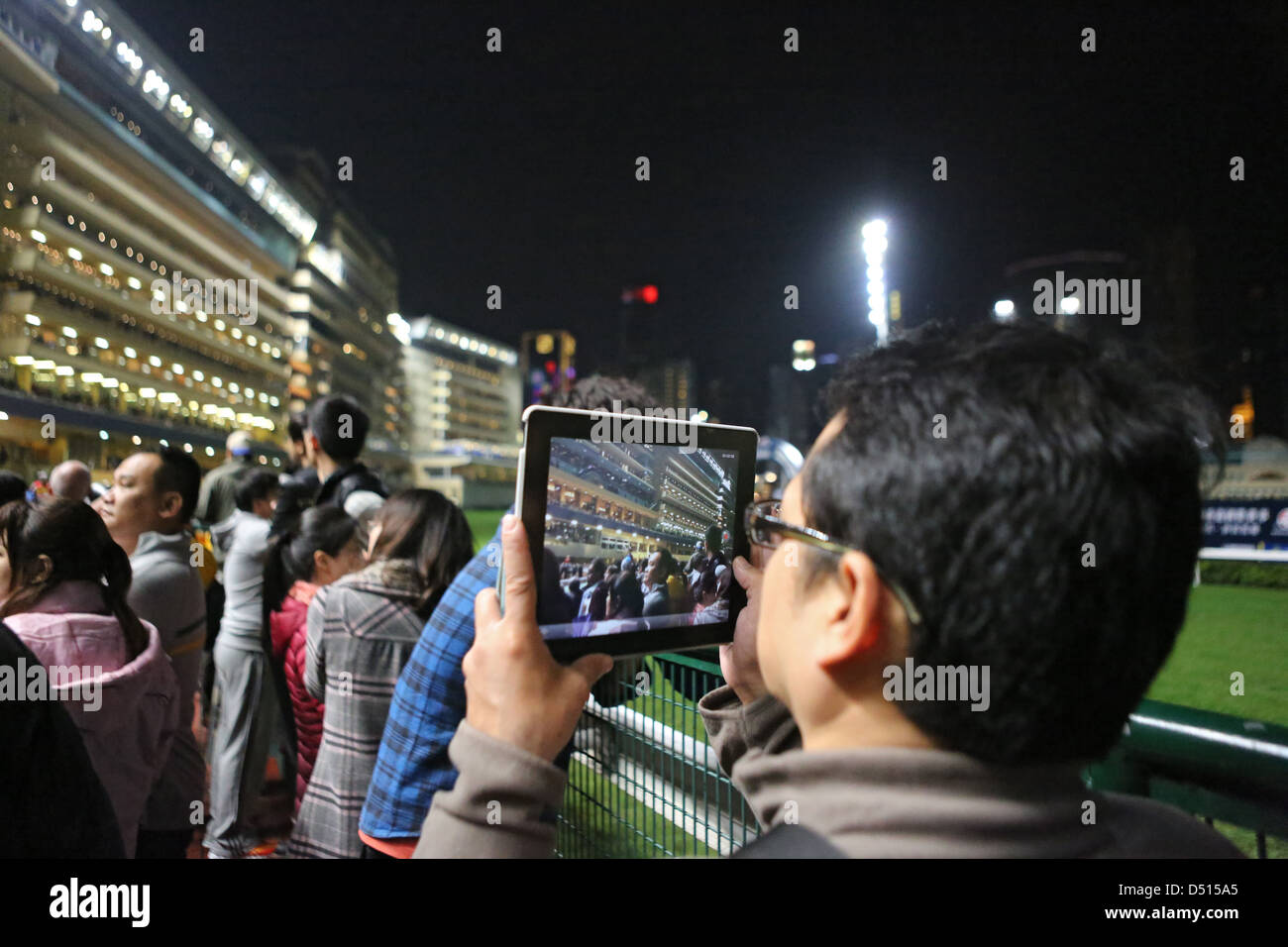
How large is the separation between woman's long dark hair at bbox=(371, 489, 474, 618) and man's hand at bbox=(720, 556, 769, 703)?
1648 mm

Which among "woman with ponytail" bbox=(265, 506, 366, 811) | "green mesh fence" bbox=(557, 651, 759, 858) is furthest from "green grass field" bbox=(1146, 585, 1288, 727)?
"woman with ponytail" bbox=(265, 506, 366, 811)

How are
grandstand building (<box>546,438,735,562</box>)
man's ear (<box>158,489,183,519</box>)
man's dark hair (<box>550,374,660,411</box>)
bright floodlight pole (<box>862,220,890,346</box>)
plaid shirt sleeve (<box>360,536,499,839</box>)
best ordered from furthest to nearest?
bright floodlight pole (<box>862,220,890,346</box>) < man's ear (<box>158,489,183,519</box>) < man's dark hair (<box>550,374,660,411</box>) < plaid shirt sleeve (<box>360,536,499,839</box>) < grandstand building (<box>546,438,735,562</box>)

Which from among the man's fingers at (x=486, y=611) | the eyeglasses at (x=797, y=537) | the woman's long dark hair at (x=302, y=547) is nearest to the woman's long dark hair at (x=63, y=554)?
the woman's long dark hair at (x=302, y=547)

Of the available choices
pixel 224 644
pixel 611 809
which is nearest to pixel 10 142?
pixel 224 644

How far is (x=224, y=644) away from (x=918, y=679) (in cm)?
442

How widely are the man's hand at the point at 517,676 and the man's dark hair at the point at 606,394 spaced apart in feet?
3.84

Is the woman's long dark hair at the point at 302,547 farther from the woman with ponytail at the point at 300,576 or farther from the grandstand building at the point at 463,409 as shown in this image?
the grandstand building at the point at 463,409

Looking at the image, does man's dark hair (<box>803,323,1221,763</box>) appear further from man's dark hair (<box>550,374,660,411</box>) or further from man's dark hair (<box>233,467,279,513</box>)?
man's dark hair (<box>233,467,279,513</box>)

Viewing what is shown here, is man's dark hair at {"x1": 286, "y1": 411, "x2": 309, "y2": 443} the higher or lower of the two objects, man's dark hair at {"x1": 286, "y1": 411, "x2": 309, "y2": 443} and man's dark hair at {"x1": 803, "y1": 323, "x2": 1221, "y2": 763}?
the higher

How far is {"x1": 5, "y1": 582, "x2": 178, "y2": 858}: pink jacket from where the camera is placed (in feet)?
8.02

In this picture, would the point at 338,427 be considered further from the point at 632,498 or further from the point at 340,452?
the point at 632,498

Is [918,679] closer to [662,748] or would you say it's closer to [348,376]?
[662,748]

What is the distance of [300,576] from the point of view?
3.79 m
